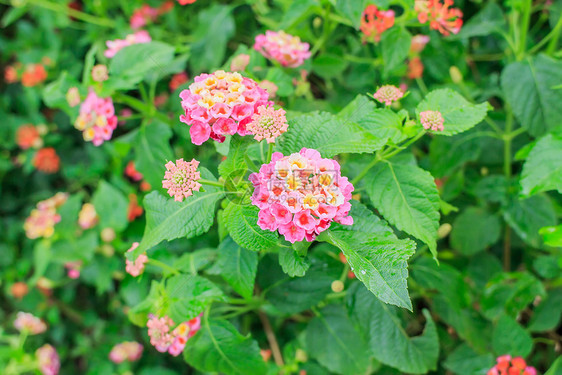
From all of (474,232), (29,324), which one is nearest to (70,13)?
(29,324)

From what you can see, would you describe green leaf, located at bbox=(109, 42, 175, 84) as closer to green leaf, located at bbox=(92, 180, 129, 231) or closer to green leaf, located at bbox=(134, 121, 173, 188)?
green leaf, located at bbox=(134, 121, 173, 188)

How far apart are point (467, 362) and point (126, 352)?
46.2 inches

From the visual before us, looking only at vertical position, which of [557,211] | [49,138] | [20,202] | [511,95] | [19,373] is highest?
[511,95]

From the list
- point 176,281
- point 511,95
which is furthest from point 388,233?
point 511,95

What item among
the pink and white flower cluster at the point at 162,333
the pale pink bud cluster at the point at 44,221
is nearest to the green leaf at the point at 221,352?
the pink and white flower cluster at the point at 162,333

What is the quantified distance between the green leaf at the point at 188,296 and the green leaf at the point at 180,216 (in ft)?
0.47

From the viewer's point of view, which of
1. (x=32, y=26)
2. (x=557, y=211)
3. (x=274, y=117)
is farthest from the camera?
(x=32, y=26)

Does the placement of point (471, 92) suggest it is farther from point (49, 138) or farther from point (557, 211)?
point (49, 138)

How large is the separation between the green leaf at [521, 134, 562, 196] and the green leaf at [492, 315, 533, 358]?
0.41 metres

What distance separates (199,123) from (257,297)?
20.6 inches

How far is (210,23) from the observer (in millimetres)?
1508

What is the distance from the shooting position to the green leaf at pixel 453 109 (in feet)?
2.79

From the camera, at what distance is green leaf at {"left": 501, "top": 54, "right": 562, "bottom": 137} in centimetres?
108

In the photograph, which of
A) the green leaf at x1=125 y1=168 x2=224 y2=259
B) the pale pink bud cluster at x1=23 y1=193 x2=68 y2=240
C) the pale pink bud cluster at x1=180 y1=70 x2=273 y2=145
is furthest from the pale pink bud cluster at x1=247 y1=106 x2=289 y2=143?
the pale pink bud cluster at x1=23 y1=193 x2=68 y2=240
